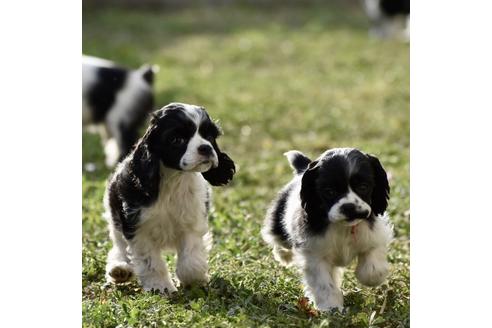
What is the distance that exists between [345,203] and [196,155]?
89 cm

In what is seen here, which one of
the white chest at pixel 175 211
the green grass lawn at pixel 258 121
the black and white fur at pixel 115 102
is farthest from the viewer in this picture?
the black and white fur at pixel 115 102

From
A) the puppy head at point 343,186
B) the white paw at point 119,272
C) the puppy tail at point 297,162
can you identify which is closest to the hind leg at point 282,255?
the puppy tail at point 297,162

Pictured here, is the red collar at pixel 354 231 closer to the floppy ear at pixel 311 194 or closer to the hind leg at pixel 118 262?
the floppy ear at pixel 311 194

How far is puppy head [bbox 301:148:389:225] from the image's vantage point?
16.6 feet

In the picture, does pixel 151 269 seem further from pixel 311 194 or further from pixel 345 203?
pixel 345 203

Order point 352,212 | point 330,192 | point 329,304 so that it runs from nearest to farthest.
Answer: point 352,212, point 330,192, point 329,304

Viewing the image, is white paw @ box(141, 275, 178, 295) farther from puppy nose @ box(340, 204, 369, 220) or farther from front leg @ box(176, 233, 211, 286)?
puppy nose @ box(340, 204, 369, 220)

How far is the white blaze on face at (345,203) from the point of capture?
503 centimetres

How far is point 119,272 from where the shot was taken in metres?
5.95

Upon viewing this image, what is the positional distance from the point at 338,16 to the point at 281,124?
9.36m

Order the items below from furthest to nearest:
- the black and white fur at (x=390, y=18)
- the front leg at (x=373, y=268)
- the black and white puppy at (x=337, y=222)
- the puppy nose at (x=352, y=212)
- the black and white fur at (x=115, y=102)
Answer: the black and white fur at (x=390, y=18) → the black and white fur at (x=115, y=102) → the front leg at (x=373, y=268) → the black and white puppy at (x=337, y=222) → the puppy nose at (x=352, y=212)

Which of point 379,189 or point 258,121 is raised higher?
point 379,189

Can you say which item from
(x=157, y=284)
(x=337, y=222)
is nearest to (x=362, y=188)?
(x=337, y=222)
